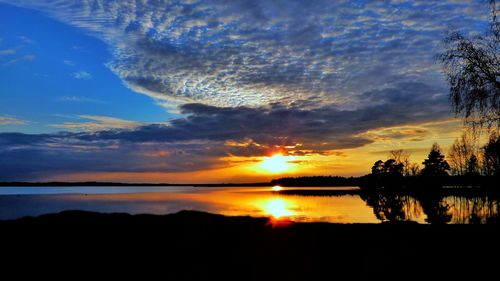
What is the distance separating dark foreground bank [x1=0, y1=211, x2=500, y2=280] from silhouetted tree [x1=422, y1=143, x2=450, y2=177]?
382 feet

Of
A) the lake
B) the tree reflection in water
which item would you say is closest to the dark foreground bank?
the tree reflection in water

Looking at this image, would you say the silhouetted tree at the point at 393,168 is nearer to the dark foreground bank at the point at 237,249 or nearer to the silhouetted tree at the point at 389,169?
the silhouetted tree at the point at 389,169

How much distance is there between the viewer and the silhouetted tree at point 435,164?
4742 inches

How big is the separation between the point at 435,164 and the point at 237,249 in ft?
413

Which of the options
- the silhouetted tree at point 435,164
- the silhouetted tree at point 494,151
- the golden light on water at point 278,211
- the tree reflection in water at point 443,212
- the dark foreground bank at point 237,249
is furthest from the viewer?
the silhouetted tree at point 435,164

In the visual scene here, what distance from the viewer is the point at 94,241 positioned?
39.8 ft

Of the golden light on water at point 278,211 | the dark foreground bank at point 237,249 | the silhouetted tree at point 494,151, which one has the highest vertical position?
the silhouetted tree at point 494,151

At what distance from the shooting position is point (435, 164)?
396 ft

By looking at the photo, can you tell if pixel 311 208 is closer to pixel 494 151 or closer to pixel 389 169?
pixel 494 151

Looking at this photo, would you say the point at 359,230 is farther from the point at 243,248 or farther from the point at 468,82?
the point at 468,82

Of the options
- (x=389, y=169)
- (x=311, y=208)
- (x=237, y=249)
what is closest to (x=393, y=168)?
(x=389, y=169)

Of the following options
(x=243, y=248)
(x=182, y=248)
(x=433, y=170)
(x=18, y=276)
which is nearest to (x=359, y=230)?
(x=243, y=248)

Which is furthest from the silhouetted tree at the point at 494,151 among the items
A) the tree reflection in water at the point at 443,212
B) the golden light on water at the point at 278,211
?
the golden light on water at the point at 278,211

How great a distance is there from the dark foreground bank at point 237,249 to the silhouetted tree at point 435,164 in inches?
4589
